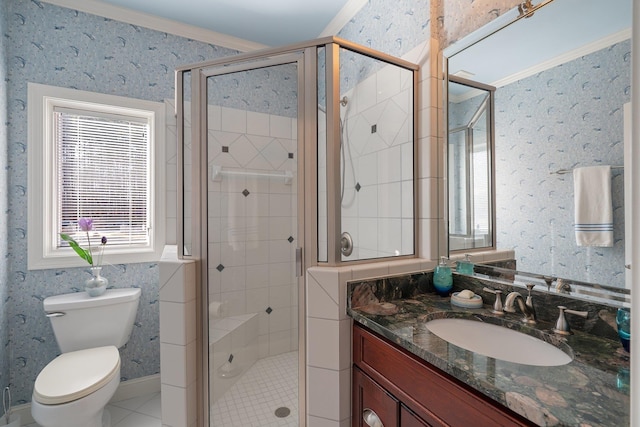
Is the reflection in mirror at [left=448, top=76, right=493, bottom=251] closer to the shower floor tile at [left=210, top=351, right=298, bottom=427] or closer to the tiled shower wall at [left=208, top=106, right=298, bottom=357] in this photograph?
the tiled shower wall at [left=208, top=106, right=298, bottom=357]

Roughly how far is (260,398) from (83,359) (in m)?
1.07

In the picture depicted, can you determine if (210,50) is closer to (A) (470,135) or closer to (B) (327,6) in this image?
(B) (327,6)

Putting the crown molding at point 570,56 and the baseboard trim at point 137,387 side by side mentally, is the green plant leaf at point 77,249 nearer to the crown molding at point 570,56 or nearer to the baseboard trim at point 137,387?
the baseboard trim at point 137,387

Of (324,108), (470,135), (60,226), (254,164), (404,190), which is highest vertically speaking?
(324,108)

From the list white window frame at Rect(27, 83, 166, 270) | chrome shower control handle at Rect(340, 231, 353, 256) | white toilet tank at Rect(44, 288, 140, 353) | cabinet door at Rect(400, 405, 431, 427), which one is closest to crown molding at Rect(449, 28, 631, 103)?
chrome shower control handle at Rect(340, 231, 353, 256)

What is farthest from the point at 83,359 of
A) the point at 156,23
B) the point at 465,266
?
the point at 156,23

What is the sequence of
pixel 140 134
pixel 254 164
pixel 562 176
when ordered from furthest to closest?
pixel 140 134
pixel 254 164
pixel 562 176

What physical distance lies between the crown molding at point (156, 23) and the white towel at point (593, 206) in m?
2.41

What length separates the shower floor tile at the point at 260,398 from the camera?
1.44m

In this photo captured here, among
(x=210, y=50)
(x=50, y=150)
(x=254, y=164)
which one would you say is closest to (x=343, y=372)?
(x=254, y=164)

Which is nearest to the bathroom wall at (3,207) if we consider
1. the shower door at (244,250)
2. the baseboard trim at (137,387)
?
the baseboard trim at (137,387)

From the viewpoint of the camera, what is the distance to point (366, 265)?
1.32 meters

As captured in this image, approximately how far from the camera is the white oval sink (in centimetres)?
89

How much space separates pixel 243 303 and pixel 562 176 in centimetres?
144
